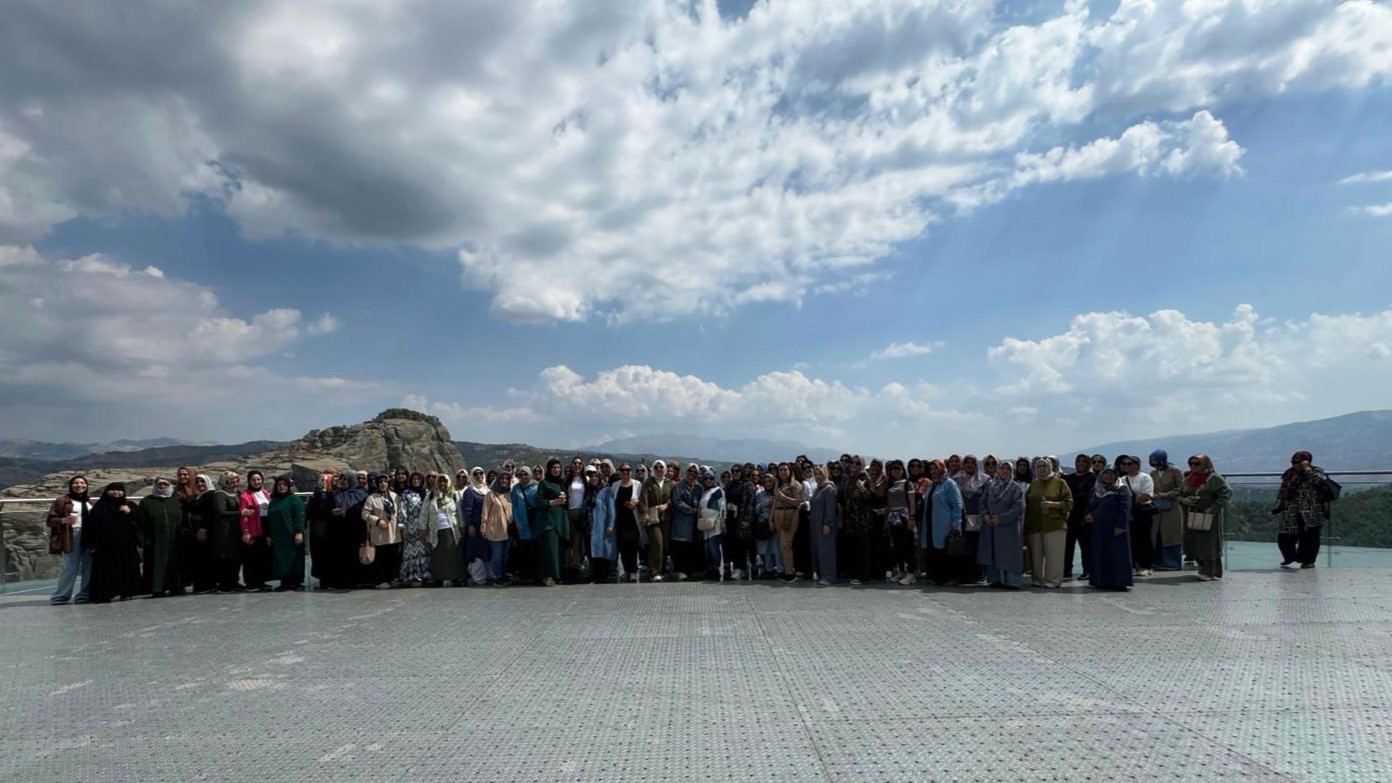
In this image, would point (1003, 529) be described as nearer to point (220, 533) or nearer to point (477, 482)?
point (477, 482)

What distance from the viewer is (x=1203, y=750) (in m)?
4.46

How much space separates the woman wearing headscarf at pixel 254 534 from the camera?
11.7m

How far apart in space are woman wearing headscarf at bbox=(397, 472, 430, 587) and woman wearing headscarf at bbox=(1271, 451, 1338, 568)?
1253cm

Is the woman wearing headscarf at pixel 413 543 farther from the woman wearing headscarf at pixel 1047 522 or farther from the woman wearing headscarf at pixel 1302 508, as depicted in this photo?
the woman wearing headscarf at pixel 1302 508

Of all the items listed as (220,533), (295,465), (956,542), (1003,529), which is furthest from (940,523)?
(295,465)

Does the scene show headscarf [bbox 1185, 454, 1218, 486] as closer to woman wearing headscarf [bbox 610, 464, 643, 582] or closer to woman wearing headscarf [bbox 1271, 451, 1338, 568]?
woman wearing headscarf [bbox 1271, 451, 1338, 568]

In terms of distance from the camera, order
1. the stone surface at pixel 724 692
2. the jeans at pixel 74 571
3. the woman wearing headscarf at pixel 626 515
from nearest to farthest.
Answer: the stone surface at pixel 724 692, the jeans at pixel 74 571, the woman wearing headscarf at pixel 626 515

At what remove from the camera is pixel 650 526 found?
12.1 m

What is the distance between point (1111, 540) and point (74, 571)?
13.6 metres

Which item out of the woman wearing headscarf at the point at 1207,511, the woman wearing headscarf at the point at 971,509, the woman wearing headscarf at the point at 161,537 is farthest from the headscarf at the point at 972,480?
the woman wearing headscarf at the point at 161,537

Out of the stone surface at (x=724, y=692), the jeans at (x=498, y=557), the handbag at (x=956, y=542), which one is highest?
the handbag at (x=956, y=542)

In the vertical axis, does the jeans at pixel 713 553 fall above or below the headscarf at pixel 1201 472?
below

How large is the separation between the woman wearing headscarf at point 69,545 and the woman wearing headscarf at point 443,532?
4.38 m

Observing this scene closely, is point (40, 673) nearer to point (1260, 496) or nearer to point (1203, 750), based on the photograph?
point (1203, 750)
